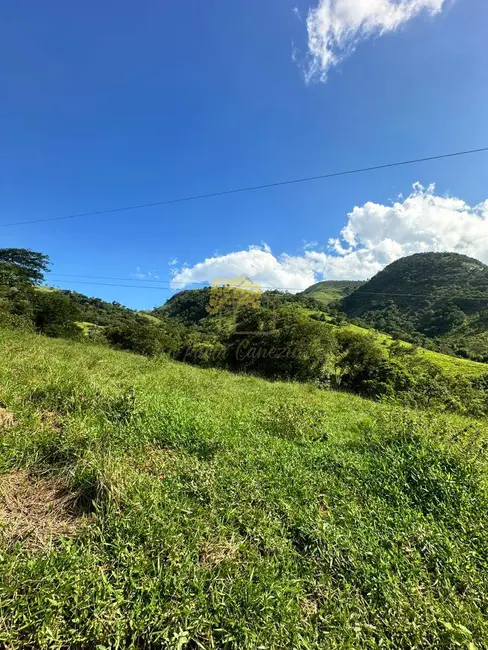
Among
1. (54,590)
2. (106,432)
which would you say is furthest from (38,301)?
(54,590)

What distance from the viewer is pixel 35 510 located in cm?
266

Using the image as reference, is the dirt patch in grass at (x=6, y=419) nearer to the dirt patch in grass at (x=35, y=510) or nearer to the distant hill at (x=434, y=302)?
the dirt patch in grass at (x=35, y=510)

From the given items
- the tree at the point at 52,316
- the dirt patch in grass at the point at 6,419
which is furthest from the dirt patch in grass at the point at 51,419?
the tree at the point at 52,316

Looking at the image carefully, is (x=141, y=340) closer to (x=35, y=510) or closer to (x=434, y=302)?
(x=35, y=510)

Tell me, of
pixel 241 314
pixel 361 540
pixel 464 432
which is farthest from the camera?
pixel 241 314

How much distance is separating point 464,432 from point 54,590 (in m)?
6.10

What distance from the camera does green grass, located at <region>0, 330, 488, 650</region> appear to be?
1.89 m

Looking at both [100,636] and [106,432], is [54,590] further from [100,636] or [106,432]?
[106,432]

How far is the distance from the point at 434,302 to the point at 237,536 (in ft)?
297

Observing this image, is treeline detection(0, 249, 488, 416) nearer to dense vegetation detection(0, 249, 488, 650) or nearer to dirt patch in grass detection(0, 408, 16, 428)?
dense vegetation detection(0, 249, 488, 650)

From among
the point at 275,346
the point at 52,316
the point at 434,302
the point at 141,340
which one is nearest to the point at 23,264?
the point at 52,316

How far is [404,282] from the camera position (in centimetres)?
10069

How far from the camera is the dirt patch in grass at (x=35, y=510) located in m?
2.38

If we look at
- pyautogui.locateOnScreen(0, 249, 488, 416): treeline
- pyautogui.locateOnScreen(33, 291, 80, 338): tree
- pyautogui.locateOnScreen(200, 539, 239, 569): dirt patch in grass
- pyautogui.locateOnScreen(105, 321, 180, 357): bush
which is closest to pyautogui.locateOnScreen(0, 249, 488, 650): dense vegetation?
pyautogui.locateOnScreen(200, 539, 239, 569): dirt patch in grass
